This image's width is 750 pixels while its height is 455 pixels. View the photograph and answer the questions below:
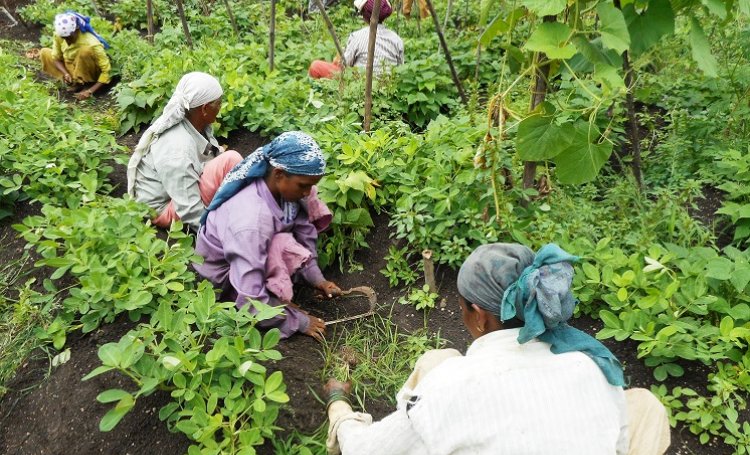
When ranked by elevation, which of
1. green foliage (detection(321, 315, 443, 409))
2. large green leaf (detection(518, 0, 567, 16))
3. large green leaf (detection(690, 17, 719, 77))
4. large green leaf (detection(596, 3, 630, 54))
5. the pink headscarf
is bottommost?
green foliage (detection(321, 315, 443, 409))

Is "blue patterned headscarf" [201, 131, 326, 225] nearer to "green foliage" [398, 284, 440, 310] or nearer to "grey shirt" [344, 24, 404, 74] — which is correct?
"green foliage" [398, 284, 440, 310]

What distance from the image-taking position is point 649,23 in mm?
2373

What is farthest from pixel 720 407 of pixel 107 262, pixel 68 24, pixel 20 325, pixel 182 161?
pixel 68 24

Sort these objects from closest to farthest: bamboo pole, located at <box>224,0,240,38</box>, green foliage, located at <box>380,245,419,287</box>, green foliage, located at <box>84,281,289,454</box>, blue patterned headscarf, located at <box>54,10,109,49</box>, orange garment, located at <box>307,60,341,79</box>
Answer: green foliage, located at <box>84,281,289,454</box> → green foliage, located at <box>380,245,419,287</box> → orange garment, located at <box>307,60,341,79</box> → blue patterned headscarf, located at <box>54,10,109,49</box> → bamboo pole, located at <box>224,0,240,38</box>

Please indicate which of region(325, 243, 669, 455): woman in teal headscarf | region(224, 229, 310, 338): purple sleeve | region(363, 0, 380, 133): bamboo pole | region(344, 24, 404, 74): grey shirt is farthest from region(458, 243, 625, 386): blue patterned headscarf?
region(344, 24, 404, 74): grey shirt

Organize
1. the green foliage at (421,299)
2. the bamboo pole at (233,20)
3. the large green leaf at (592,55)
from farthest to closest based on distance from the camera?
the bamboo pole at (233,20) < the green foliage at (421,299) < the large green leaf at (592,55)

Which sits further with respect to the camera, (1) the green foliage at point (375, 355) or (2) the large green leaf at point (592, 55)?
(1) the green foliage at point (375, 355)

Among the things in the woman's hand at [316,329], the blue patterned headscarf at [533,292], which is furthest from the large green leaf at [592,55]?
the woman's hand at [316,329]

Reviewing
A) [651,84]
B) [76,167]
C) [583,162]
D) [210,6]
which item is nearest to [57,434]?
[76,167]

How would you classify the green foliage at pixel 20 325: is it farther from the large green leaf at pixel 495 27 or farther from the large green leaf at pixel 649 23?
the large green leaf at pixel 649 23

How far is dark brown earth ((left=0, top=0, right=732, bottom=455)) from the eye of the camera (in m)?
2.11

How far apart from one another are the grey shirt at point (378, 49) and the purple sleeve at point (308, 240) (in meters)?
2.17

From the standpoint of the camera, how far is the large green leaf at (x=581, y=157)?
2.51 m

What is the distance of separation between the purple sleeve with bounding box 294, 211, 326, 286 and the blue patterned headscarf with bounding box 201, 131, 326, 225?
13.8 inches
